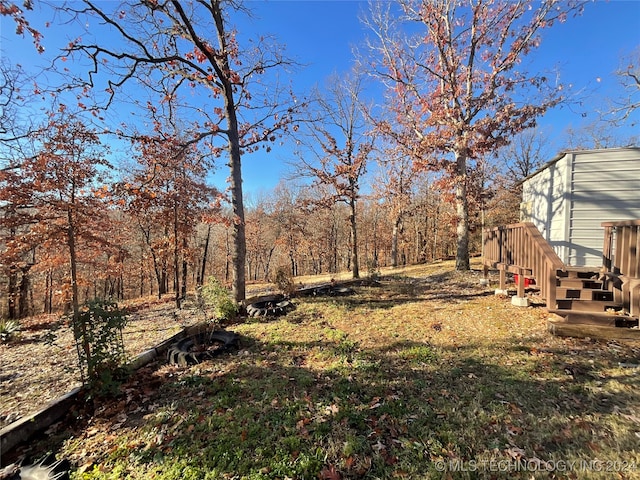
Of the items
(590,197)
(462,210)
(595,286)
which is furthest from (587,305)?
(462,210)

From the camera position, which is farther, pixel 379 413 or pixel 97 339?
pixel 97 339

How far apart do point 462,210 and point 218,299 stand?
8.83 meters

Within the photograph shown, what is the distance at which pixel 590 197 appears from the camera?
703cm

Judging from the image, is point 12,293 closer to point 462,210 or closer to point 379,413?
point 379,413

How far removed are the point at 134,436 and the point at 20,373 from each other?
3786mm

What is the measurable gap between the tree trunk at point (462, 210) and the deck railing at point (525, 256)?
1839 mm

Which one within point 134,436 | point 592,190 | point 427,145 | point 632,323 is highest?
point 427,145

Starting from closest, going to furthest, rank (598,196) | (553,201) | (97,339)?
(97,339) → (598,196) → (553,201)

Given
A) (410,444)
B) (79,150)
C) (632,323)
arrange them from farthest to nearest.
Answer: (79,150) → (632,323) → (410,444)

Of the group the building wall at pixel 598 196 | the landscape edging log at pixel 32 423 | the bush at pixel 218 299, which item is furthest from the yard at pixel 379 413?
the building wall at pixel 598 196

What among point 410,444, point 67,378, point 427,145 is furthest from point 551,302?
point 67,378

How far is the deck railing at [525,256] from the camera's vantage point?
420cm

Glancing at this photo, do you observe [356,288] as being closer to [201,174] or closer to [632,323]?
[632,323]

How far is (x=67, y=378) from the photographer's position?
13.3 feet
